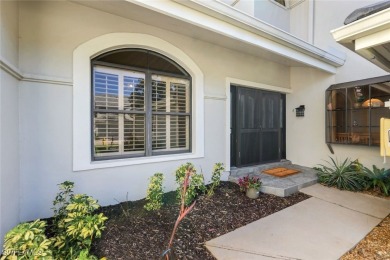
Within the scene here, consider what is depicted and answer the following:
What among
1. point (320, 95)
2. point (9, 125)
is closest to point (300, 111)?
point (320, 95)

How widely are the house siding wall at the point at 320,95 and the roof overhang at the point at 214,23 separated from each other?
31.0 inches

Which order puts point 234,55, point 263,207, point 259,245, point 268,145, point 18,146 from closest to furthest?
point 259,245 < point 18,146 < point 263,207 < point 234,55 < point 268,145

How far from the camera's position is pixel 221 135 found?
4.82 m

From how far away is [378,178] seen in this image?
441 centimetres

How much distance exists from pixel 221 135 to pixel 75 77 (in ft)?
10.2

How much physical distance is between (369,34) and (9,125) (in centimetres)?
420

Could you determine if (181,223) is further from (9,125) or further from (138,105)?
(9,125)

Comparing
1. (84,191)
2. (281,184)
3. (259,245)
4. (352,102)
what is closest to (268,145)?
(281,184)

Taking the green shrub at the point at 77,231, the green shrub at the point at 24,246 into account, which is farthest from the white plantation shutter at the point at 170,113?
the green shrub at the point at 24,246

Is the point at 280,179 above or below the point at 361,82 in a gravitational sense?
below

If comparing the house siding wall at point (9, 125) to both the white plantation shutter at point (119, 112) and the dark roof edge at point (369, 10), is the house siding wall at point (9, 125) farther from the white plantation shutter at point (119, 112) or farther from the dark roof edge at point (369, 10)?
the dark roof edge at point (369, 10)

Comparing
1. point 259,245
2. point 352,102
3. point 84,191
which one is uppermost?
point 352,102

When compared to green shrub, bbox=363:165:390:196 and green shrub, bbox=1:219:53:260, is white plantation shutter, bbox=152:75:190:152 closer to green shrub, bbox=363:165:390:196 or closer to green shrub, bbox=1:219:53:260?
green shrub, bbox=1:219:53:260

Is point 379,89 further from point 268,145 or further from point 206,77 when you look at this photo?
point 206,77
